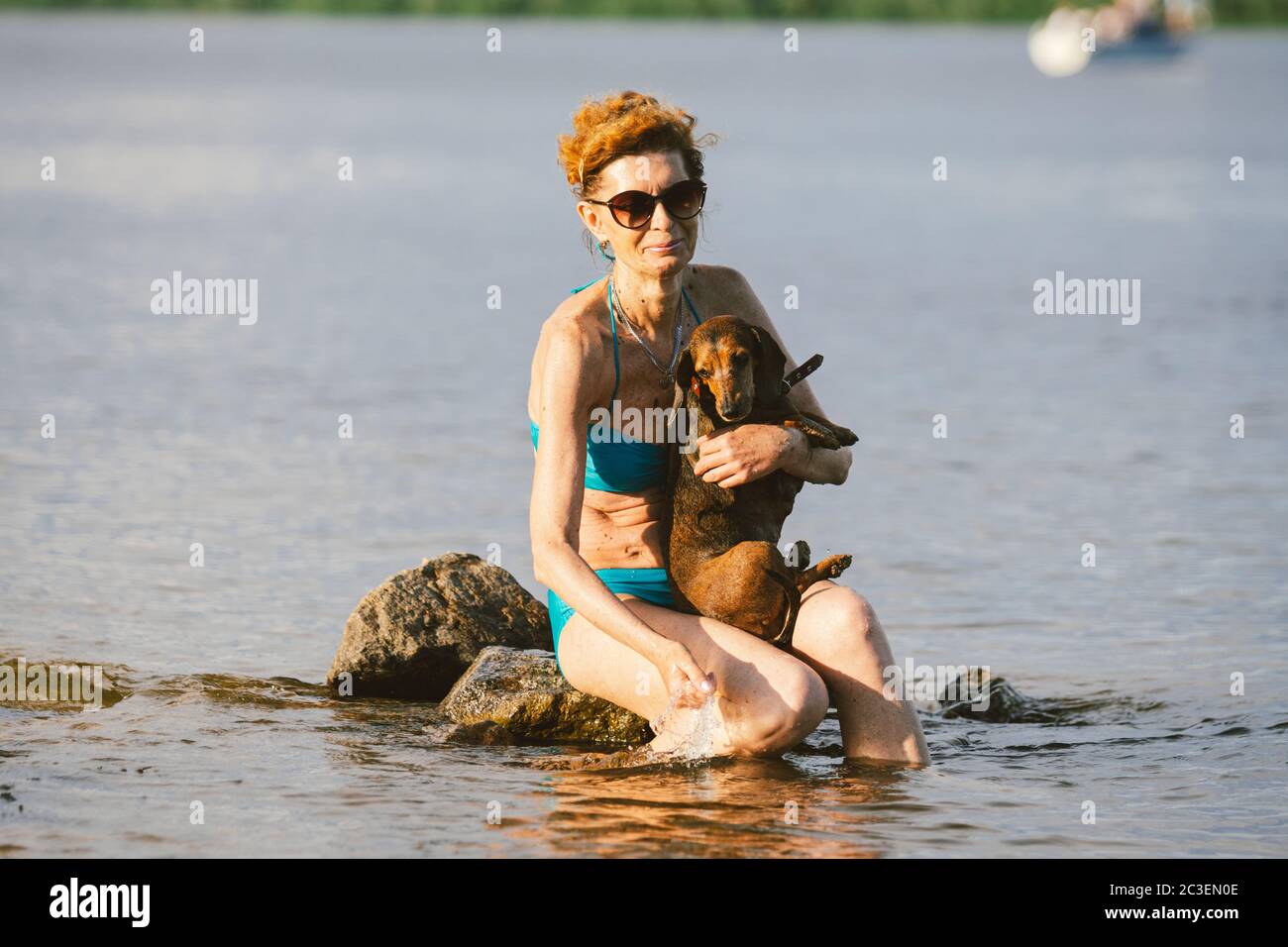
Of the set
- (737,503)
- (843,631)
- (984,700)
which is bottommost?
(984,700)

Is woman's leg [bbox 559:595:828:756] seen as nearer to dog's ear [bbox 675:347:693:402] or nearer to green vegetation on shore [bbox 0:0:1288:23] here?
dog's ear [bbox 675:347:693:402]

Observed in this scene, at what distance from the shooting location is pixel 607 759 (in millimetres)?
6082

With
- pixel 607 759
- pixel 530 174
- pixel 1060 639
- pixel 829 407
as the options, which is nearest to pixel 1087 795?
pixel 607 759

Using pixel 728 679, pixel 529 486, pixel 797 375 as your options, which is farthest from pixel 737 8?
pixel 728 679

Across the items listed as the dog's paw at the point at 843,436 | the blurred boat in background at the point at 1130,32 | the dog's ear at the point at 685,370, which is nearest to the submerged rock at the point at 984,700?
the dog's paw at the point at 843,436

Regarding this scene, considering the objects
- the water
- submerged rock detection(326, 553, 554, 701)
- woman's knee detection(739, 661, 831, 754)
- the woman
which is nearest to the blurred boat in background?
the water

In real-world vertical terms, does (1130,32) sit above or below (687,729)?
above

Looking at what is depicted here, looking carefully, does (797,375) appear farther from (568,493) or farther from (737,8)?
(737,8)

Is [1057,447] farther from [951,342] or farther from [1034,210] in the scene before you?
[1034,210]

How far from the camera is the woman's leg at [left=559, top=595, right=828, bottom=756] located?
552 centimetres

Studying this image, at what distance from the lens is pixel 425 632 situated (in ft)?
23.3

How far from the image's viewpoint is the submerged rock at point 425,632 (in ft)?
23.2

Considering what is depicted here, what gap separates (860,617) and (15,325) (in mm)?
12881

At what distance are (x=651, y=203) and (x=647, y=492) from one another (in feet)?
3.17
